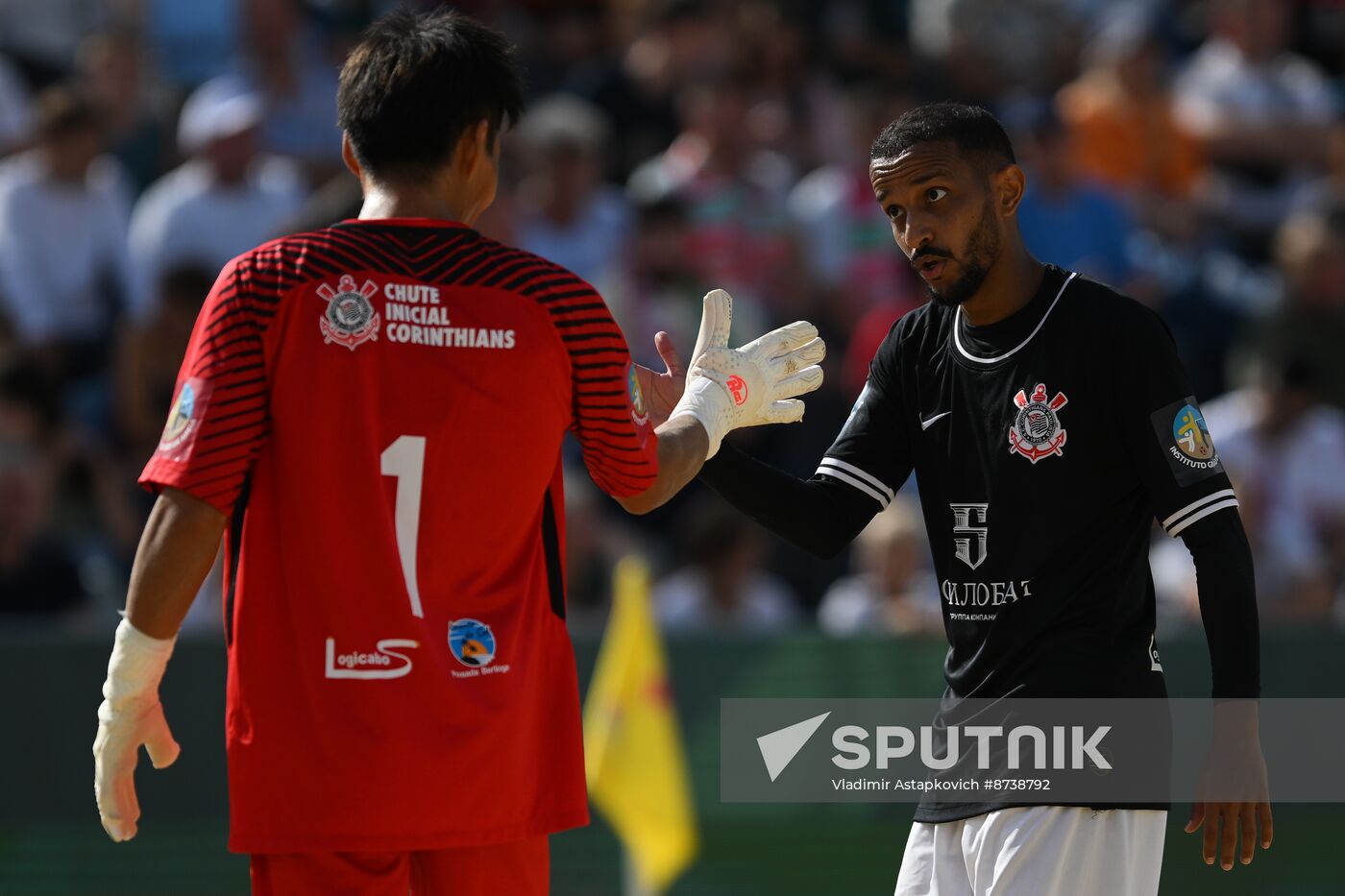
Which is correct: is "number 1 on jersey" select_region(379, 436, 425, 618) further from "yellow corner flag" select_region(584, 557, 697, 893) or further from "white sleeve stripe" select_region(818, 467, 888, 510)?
"yellow corner flag" select_region(584, 557, 697, 893)

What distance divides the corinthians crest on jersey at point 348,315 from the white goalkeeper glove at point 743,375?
98 centimetres

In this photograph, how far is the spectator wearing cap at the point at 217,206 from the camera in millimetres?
10391

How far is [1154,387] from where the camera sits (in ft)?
13.3

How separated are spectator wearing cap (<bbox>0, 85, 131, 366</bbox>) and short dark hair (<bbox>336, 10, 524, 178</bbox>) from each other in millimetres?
6776

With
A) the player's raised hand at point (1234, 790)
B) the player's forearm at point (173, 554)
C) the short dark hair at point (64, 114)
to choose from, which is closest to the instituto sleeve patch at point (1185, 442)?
the player's raised hand at point (1234, 790)

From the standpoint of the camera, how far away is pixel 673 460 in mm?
4234

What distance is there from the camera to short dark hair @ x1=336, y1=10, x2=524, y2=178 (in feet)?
12.6

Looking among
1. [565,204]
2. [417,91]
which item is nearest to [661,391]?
[417,91]

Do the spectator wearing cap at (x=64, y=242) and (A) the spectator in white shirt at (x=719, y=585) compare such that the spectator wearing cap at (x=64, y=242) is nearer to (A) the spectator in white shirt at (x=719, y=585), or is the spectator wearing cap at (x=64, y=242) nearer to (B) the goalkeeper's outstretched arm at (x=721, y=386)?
(A) the spectator in white shirt at (x=719, y=585)

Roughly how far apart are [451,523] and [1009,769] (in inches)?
53.4

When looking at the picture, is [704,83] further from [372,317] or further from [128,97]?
[372,317]

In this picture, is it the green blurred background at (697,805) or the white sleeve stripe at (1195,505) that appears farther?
the green blurred background at (697,805)

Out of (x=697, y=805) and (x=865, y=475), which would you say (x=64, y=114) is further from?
(x=865, y=475)

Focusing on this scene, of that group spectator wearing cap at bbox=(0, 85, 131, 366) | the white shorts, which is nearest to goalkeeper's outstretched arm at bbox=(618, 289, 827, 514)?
the white shorts
